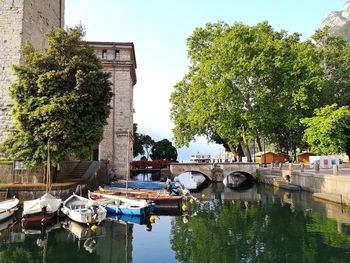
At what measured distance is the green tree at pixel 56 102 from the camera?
76.5 feet

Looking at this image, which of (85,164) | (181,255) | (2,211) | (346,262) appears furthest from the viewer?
(85,164)

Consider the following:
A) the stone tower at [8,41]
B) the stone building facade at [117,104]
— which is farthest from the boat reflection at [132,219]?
the stone building facade at [117,104]

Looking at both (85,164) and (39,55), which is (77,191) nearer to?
(85,164)

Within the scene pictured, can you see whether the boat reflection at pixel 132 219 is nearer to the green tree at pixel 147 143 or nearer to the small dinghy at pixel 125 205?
the small dinghy at pixel 125 205

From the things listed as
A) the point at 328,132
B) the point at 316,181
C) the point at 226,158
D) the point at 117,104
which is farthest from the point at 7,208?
the point at 226,158

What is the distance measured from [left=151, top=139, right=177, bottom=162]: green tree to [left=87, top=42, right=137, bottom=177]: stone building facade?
3126cm

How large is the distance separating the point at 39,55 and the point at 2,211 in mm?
12824

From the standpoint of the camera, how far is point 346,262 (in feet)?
40.1

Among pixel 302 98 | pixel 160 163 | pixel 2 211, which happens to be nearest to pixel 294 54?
pixel 302 98

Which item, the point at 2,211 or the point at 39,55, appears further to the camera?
the point at 39,55

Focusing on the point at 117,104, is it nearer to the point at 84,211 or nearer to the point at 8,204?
the point at 8,204

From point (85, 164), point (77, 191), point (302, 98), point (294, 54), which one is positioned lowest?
point (77, 191)

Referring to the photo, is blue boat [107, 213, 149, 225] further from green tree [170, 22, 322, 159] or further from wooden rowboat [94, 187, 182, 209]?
green tree [170, 22, 322, 159]

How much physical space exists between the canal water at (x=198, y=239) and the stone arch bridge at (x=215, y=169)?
2321 centimetres
